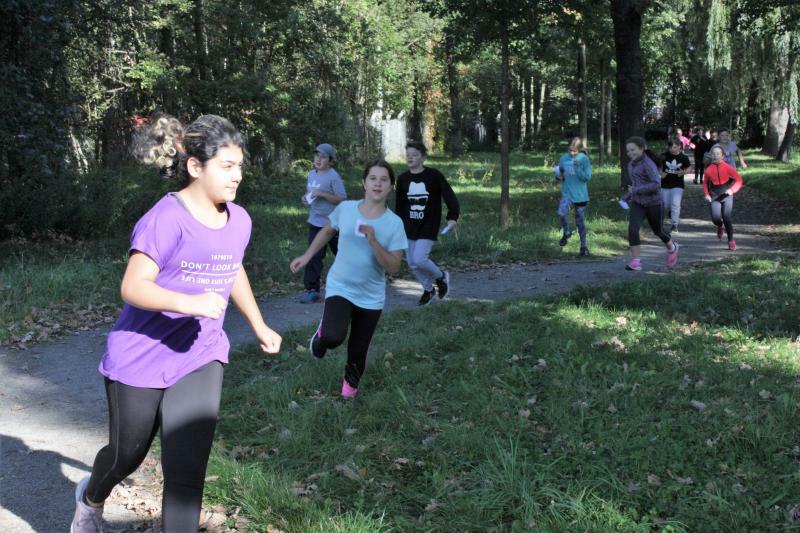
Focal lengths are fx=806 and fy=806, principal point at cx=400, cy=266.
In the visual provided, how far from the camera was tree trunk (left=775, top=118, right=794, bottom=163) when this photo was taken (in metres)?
33.9

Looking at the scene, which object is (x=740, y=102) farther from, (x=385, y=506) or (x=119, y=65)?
(x=385, y=506)

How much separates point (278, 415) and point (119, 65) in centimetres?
1587

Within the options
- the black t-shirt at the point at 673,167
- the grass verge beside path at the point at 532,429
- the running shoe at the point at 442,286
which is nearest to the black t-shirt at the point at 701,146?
the black t-shirt at the point at 673,167

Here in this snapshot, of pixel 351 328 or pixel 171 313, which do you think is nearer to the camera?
pixel 171 313

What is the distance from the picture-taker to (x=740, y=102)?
3188 centimetres

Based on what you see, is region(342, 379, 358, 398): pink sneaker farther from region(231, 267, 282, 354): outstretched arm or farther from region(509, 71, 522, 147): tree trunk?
region(509, 71, 522, 147): tree trunk

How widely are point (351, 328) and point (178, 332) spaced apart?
2.52 meters

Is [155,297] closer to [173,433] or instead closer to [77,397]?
[173,433]

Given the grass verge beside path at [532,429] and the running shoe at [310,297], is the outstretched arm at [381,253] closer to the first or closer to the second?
the grass verge beside path at [532,429]

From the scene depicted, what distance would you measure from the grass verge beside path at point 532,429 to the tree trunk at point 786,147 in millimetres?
29310

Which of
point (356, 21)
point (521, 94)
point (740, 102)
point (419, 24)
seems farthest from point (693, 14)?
point (521, 94)

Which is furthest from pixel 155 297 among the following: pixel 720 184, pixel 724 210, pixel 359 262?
pixel 724 210

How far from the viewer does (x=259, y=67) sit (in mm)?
19828

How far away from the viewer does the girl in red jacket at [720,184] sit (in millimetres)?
13570
